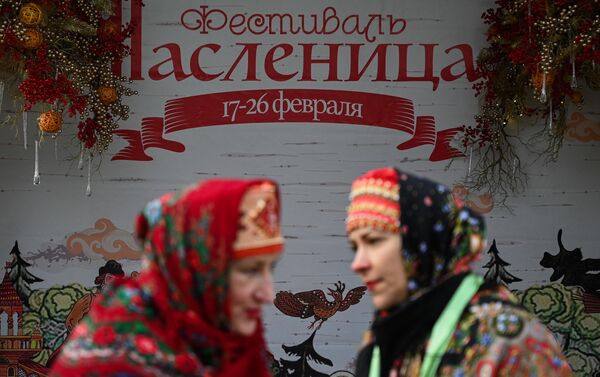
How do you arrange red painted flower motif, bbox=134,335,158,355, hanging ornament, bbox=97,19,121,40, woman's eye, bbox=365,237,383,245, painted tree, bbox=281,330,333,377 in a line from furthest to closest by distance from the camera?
1. painted tree, bbox=281,330,333,377
2. hanging ornament, bbox=97,19,121,40
3. woman's eye, bbox=365,237,383,245
4. red painted flower motif, bbox=134,335,158,355

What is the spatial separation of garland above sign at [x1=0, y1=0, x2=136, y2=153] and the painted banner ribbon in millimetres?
219

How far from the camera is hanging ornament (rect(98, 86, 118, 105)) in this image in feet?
20.0

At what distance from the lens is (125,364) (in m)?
2.25

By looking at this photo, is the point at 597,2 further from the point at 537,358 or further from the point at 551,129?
the point at 537,358

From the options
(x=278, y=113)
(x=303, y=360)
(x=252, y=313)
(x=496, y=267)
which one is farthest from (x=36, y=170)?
(x=252, y=313)

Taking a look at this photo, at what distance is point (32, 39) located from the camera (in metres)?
5.59

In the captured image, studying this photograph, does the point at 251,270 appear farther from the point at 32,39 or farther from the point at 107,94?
A: the point at 107,94

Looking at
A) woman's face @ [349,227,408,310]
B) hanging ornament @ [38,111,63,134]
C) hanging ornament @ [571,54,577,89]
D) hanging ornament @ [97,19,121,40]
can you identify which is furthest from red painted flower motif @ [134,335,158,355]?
hanging ornament @ [97,19,121,40]

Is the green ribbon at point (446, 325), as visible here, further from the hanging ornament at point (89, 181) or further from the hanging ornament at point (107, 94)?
the hanging ornament at point (89, 181)

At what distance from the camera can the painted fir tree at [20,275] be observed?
643 cm

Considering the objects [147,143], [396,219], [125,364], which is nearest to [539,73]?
[147,143]

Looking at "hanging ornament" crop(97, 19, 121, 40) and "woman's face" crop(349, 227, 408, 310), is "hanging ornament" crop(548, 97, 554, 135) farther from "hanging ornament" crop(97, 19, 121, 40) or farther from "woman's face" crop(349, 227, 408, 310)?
"woman's face" crop(349, 227, 408, 310)

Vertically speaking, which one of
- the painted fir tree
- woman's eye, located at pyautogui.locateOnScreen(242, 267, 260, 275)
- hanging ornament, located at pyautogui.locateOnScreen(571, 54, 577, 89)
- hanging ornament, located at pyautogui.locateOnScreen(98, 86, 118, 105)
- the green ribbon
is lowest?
the painted fir tree

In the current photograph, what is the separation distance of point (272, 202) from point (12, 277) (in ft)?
14.3
